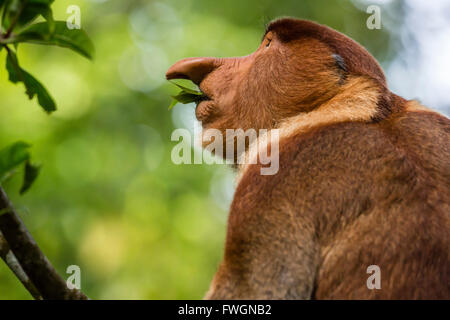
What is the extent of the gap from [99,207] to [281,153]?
5.64 m

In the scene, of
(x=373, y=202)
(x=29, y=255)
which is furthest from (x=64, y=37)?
(x=373, y=202)

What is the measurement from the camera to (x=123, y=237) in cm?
745

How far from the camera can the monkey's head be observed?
254 centimetres

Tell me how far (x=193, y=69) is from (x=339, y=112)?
2.60 ft

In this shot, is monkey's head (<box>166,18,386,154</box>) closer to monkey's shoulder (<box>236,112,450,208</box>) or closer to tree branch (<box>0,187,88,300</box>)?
monkey's shoulder (<box>236,112,450,208</box>)

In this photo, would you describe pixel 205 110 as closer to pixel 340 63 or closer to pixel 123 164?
pixel 340 63

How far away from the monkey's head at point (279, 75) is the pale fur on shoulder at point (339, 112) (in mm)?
42

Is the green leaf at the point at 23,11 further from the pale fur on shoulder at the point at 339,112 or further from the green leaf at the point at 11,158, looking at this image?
the pale fur on shoulder at the point at 339,112

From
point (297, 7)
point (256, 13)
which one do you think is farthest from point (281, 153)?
point (297, 7)

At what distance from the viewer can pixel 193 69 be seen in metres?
2.75

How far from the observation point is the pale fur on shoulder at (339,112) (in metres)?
2.34

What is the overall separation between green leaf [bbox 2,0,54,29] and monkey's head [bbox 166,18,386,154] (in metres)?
1.04

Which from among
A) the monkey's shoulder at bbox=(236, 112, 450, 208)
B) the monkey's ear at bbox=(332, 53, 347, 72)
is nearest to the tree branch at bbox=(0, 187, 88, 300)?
the monkey's shoulder at bbox=(236, 112, 450, 208)
